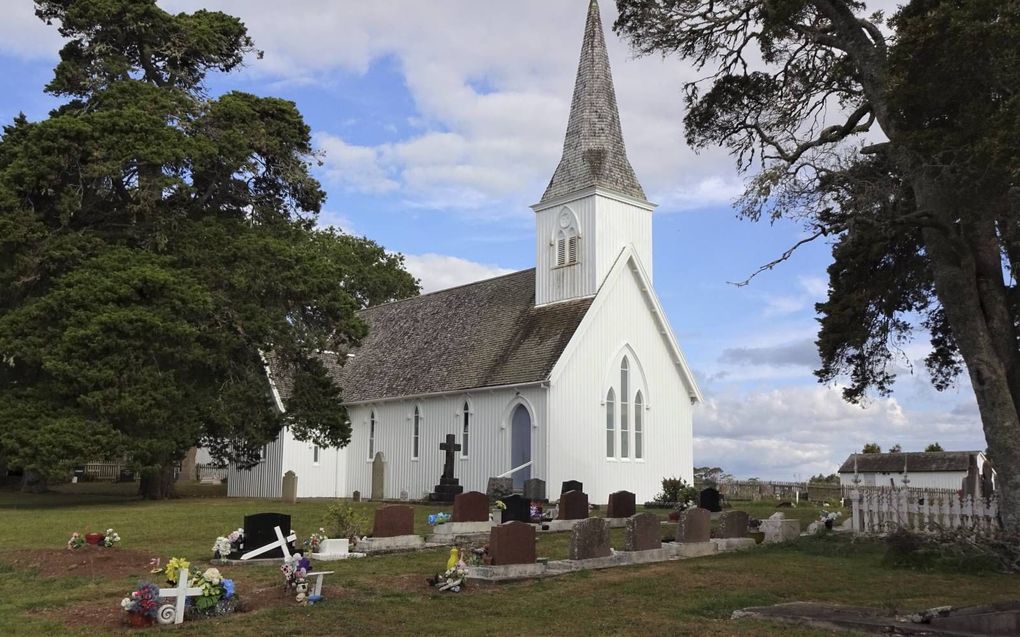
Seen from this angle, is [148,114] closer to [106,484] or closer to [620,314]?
[620,314]

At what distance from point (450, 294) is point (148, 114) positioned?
53.2 feet

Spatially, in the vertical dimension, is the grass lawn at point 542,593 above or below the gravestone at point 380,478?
below

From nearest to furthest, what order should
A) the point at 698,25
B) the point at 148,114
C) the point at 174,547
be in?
the point at 174,547, the point at 698,25, the point at 148,114

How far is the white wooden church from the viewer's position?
33.2 metres

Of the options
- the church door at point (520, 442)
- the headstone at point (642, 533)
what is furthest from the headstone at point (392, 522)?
the church door at point (520, 442)

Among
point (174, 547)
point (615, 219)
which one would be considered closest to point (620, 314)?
point (615, 219)

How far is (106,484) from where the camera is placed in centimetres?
5275

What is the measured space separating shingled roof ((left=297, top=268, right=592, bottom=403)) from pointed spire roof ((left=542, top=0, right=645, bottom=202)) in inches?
182

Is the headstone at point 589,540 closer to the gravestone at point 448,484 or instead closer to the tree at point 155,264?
the gravestone at point 448,484

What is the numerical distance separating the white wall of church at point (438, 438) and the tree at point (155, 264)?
432 centimetres

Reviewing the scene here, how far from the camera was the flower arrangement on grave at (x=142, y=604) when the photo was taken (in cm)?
1130

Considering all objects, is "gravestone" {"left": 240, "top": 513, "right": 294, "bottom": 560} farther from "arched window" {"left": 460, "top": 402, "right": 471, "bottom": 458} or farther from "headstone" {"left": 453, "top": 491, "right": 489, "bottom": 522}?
"arched window" {"left": 460, "top": 402, "right": 471, "bottom": 458}

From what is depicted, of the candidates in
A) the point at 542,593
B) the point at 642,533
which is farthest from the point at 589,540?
the point at 542,593

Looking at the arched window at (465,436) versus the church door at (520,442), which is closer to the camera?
the church door at (520,442)
